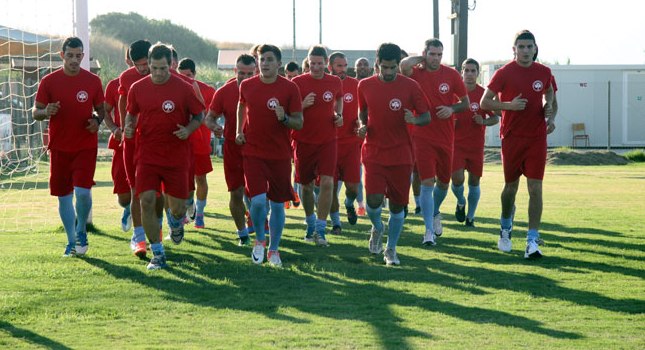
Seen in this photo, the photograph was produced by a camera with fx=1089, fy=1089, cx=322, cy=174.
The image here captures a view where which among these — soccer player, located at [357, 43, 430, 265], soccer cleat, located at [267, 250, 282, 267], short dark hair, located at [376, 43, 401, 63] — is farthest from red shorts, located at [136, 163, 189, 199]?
short dark hair, located at [376, 43, 401, 63]

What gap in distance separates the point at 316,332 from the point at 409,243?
5.19m

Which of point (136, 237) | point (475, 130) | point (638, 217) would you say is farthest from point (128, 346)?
point (638, 217)

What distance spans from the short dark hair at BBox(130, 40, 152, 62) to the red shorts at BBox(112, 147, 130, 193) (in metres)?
1.12

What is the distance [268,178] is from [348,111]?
12.4 feet

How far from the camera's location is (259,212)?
10.4m

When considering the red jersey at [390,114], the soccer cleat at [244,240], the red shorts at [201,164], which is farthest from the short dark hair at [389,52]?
the red shorts at [201,164]

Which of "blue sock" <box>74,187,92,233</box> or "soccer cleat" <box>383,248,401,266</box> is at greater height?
"blue sock" <box>74,187,92,233</box>

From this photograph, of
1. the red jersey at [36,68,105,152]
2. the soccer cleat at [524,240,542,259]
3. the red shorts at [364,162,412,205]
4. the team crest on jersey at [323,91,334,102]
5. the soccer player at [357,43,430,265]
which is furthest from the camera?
the team crest on jersey at [323,91,334,102]

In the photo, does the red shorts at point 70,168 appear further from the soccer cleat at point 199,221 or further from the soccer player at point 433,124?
the soccer player at point 433,124

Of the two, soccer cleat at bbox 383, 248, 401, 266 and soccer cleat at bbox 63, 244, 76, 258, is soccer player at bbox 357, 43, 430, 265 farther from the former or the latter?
soccer cleat at bbox 63, 244, 76, 258

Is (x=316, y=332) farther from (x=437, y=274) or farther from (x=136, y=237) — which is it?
(x=136, y=237)

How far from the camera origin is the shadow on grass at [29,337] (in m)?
6.84

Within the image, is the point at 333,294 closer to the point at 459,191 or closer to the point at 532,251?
the point at 532,251

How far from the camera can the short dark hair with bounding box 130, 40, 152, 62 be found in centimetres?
1118
